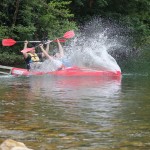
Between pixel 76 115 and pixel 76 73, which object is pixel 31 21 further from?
pixel 76 115

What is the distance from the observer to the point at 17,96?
1175cm

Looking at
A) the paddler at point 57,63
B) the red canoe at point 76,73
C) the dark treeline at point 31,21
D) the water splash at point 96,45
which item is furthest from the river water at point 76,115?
the dark treeline at point 31,21

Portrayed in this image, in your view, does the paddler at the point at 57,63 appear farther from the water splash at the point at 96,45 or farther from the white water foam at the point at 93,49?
the water splash at the point at 96,45

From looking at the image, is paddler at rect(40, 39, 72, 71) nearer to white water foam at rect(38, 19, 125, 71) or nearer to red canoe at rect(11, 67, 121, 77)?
white water foam at rect(38, 19, 125, 71)

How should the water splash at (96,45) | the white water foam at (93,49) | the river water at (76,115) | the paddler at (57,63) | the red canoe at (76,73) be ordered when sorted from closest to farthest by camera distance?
1. the river water at (76,115)
2. the red canoe at (76,73)
3. the paddler at (57,63)
4. the white water foam at (93,49)
5. the water splash at (96,45)

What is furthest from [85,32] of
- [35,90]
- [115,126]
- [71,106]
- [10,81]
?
[115,126]

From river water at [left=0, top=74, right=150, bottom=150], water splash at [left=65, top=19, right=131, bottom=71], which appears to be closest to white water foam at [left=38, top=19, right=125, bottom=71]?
water splash at [left=65, top=19, right=131, bottom=71]

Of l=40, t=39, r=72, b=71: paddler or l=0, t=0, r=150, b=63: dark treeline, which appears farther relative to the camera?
l=0, t=0, r=150, b=63: dark treeline

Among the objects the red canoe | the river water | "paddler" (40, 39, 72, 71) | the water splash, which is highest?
the water splash

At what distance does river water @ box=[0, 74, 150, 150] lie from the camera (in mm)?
7047

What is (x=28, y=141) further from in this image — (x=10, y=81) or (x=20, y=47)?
(x=20, y=47)

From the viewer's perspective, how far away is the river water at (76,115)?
7047 millimetres

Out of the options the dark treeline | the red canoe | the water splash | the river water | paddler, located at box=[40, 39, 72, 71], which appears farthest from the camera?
the dark treeline

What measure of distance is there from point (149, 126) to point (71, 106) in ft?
8.20
